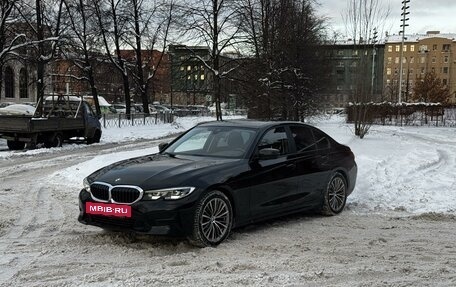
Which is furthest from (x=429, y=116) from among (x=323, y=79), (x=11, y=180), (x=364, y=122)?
(x=11, y=180)

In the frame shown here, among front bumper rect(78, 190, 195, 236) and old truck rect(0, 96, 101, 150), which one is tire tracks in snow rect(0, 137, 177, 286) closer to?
front bumper rect(78, 190, 195, 236)

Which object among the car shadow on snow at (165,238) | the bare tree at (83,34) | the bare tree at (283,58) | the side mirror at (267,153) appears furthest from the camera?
the bare tree at (83,34)

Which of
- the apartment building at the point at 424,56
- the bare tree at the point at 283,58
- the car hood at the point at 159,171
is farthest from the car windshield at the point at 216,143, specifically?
the apartment building at the point at 424,56

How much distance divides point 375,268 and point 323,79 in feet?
103

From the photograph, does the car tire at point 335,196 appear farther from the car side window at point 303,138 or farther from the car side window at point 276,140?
the car side window at point 276,140

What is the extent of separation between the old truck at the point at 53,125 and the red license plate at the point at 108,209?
15.0 metres

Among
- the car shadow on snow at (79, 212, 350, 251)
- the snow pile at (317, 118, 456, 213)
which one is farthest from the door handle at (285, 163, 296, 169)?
the snow pile at (317, 118, 456, 213)

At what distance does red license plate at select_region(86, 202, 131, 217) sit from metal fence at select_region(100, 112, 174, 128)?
2969cm

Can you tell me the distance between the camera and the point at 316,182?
26.3 feet

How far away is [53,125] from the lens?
2141 cm

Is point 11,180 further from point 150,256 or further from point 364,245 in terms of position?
point 364,245

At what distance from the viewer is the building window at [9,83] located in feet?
217

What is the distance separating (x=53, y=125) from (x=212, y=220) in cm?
1670

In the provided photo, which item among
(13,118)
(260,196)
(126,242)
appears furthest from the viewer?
(13,118)
